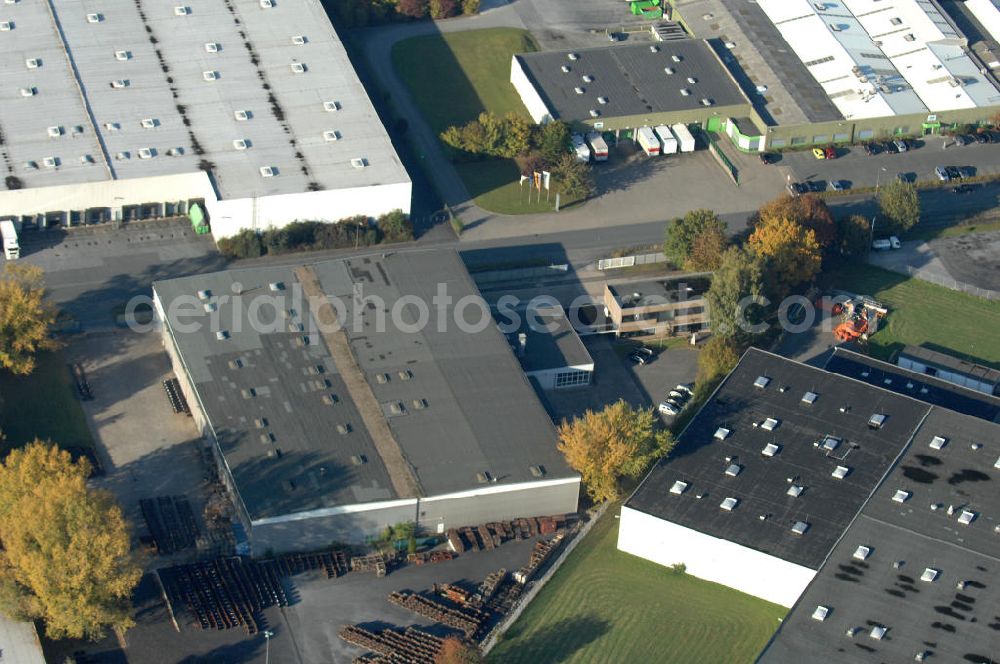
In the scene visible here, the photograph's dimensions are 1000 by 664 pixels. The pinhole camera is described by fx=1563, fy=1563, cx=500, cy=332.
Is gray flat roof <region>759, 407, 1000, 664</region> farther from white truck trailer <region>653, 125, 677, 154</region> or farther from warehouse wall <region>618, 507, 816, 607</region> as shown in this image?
white truck trailer <region>653, 125, 677, 154</region>

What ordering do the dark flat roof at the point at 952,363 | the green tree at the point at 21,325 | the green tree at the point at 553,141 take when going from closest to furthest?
1. the green tree at the point at 21,325
2. the dark flat roof at the point at 952,363
3. the green tree at the point at 553,141

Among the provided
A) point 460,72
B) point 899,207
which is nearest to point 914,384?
point 899,207

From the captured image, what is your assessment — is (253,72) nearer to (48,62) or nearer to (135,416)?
(48,62)

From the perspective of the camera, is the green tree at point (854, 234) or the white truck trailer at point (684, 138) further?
the white truck trailer at point (684, 138)

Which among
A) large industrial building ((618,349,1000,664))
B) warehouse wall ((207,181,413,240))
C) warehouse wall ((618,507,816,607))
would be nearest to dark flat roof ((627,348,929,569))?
large industrial building ((618,349,1000,664))

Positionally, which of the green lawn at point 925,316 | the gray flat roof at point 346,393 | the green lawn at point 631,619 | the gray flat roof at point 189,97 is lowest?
the green lawn at point 631,619

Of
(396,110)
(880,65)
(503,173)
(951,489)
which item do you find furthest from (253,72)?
(951,489)

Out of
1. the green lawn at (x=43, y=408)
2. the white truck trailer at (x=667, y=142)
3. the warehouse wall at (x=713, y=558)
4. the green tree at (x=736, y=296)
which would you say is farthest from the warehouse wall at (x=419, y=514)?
the white truck trailer at (x=667, y=142)

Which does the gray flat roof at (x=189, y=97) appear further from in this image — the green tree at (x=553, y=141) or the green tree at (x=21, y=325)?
the green tree at (x=21, y=325)
